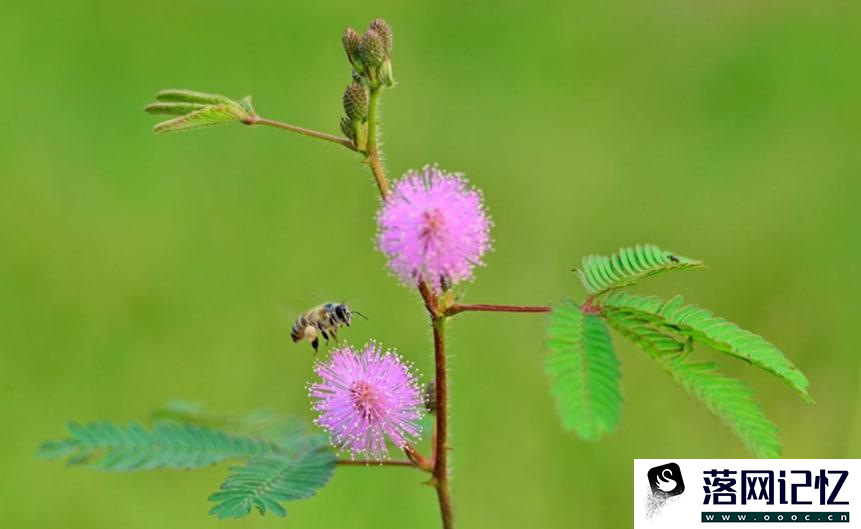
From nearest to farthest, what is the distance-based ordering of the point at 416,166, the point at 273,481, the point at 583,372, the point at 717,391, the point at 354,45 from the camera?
the point at 583,372
the point at 717,391
the point at 354,45
the point at 273,481
the point at 416,166

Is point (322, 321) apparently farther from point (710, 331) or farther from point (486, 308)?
point (710, 331)

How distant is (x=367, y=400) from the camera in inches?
56.2

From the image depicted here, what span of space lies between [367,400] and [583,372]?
0.39 metres

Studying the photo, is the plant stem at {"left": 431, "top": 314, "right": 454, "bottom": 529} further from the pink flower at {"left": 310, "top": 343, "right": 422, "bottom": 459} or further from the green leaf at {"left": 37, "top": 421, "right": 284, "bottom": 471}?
the green leaf at {"left": 37, "top": 421, "right": 284, "bottom": 471}

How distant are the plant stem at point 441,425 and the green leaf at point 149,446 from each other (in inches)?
14.6

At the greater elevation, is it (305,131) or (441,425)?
(305,131)

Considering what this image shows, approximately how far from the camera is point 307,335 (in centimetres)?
167

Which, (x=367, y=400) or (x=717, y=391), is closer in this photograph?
(x=717, y=391)

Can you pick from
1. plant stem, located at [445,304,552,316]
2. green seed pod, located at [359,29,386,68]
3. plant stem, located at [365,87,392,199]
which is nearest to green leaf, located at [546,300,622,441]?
plant stem, located at [445,304,552,316]

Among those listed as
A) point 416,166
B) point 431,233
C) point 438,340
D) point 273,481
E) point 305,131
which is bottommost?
point 273,481

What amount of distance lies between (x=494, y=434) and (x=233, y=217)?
61.4 inches

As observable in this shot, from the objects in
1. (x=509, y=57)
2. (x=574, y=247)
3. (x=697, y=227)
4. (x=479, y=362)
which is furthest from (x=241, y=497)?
(x=509, y=57)

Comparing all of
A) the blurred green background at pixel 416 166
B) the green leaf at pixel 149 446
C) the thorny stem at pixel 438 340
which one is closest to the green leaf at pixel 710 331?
the thorny stem at pixel 438 340

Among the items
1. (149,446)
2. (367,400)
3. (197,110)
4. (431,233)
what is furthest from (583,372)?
(149,446)
